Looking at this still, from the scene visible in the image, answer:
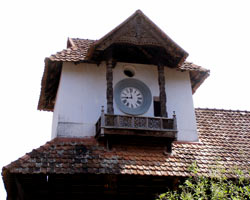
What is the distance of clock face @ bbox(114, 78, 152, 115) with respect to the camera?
11.3 meters

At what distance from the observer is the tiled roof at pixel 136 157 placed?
9227mm

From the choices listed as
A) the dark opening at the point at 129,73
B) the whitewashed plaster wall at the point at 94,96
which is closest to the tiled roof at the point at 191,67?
the whitewashed plaster wall at the point at 94,96

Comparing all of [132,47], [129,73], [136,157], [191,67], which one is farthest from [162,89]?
[136,157]

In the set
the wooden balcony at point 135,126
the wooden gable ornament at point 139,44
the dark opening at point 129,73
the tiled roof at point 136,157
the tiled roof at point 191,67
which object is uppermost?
the wooden gable ornament at point 139,44

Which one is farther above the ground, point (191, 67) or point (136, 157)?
point (191, 67)

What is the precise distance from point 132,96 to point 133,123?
5.18 ft

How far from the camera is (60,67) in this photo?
38.6ft

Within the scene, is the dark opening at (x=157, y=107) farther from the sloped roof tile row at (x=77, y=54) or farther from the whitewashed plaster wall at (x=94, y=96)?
the sloped roof tile row at (x=77, y=54)

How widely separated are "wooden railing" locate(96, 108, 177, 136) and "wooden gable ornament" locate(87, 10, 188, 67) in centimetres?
216

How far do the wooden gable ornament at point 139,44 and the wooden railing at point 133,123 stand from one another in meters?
2.16

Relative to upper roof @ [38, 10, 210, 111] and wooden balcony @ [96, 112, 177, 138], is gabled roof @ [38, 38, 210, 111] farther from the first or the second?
wooden balcony @ [96, 112, 177, 138]

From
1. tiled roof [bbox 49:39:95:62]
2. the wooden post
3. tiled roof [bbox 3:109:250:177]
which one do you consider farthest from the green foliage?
tiled roof [bbox 49:39:95:62]

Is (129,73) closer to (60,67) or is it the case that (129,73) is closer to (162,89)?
(162,89)

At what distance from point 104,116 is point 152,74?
291 cm
